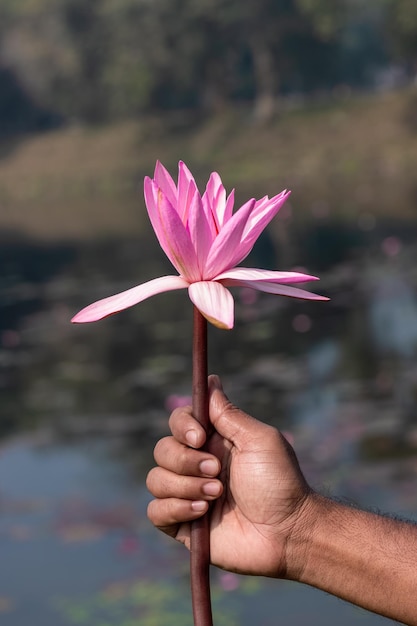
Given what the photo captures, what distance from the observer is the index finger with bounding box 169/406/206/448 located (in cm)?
135

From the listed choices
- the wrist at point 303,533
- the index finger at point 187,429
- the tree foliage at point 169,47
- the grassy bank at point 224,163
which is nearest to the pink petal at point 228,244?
the index finger at point 187,429

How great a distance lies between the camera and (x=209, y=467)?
4.75 ft

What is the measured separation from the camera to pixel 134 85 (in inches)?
1777

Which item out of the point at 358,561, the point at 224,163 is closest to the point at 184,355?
the point at 358,561

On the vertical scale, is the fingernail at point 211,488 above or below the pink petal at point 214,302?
below

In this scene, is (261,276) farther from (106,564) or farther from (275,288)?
(106,564)

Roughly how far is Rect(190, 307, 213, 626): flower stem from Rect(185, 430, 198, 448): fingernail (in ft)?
0.32

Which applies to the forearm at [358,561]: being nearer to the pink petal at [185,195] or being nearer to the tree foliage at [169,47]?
the pink petal at [185,195]

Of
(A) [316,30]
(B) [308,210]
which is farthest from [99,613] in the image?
(A) [316,30]

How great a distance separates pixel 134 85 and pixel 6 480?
39.8 meters

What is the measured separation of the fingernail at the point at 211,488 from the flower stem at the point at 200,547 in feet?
0.55

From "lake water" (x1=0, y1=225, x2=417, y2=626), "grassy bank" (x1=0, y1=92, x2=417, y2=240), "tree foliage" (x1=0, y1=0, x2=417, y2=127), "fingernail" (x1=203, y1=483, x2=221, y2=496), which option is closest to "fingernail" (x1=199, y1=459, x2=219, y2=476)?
"fingernail" (x1=203, y1=483, x2=221, y2=496)

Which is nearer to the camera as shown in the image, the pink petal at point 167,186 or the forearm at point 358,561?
the pink petal at point 167,186

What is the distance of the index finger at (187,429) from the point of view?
135cm
